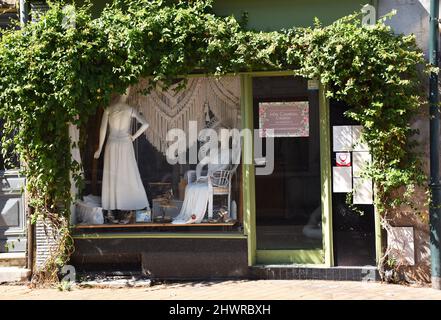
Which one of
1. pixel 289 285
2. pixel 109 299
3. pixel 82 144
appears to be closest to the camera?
pixel 109 299

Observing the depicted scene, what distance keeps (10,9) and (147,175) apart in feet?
10.1

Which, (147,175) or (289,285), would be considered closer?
(289,285)

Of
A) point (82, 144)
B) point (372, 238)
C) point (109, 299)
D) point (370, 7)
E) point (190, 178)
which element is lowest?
point (109, 299)

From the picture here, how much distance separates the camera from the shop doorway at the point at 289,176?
25.7ft

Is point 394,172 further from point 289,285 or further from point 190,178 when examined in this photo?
point 190,178

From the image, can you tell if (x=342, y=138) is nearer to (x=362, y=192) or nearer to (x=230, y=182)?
(x=362, y=192)

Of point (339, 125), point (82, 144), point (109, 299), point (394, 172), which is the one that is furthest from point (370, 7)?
point (109, 299)

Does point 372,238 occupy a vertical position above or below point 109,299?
above

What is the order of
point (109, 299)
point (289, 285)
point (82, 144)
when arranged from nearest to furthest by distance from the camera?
point (109, 299)
point (289, 285)
point (82, 144)

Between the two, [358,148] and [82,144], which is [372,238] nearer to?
[358,148]

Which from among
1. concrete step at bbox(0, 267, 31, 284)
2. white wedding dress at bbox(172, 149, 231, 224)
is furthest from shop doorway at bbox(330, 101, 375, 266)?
concrete step at bbox(0, 267, 31, 284)

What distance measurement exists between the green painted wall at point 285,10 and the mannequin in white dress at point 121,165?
1.97m

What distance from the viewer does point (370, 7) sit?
295 inches

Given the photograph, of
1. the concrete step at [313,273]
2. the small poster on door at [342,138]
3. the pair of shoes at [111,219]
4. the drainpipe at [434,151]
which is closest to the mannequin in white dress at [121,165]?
the pair of shoes at [111,219]
